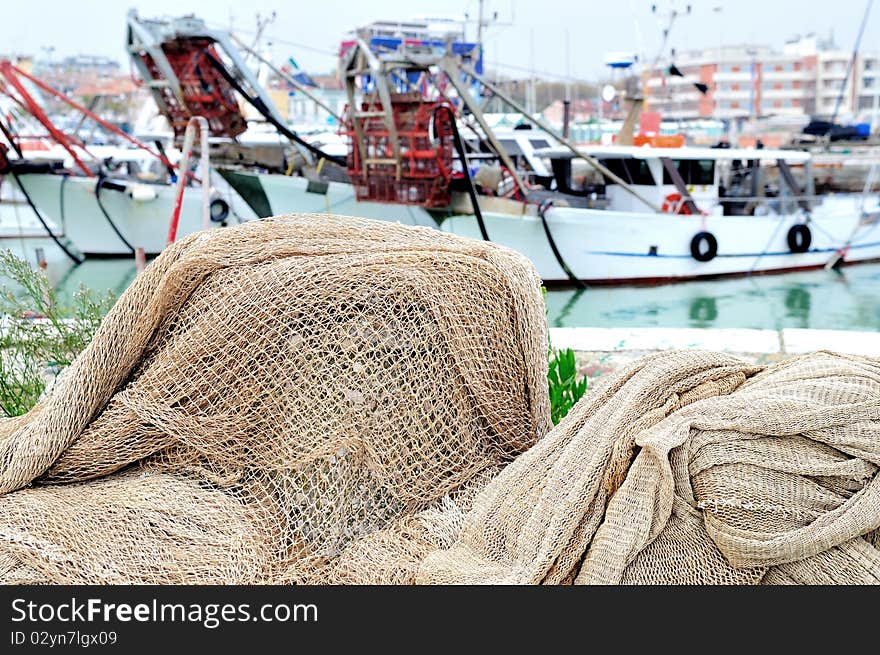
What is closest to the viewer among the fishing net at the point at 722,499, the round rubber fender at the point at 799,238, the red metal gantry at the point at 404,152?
the fishing net at the point at 722,499

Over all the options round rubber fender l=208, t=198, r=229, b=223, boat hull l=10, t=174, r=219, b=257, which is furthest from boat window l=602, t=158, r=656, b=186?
boat hull l=10, t=174, r=219, b=257

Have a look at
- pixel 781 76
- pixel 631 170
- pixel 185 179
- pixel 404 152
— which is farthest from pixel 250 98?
pixel 781 76

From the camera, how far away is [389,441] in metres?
2.72

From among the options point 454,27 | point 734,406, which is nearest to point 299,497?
point 734,406

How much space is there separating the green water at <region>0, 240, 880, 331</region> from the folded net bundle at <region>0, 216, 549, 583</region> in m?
14.2

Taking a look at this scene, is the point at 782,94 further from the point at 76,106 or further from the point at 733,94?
the point at 76,106

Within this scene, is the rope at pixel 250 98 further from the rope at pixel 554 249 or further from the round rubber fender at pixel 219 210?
the rope at pixel 554 249

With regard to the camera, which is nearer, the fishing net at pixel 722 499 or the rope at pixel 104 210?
the fishing net at pixel 722 499

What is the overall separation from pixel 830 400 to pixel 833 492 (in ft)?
0.69

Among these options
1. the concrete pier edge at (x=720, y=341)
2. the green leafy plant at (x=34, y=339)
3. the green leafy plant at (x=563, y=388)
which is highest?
the green leafy plant at (x=34, y=339)

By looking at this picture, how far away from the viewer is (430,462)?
279cm

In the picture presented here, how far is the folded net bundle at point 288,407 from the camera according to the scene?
104 inches

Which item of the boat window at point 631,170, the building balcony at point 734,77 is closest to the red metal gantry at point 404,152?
the boat window at point 631,170

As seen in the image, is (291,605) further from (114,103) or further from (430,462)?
(114,103)
